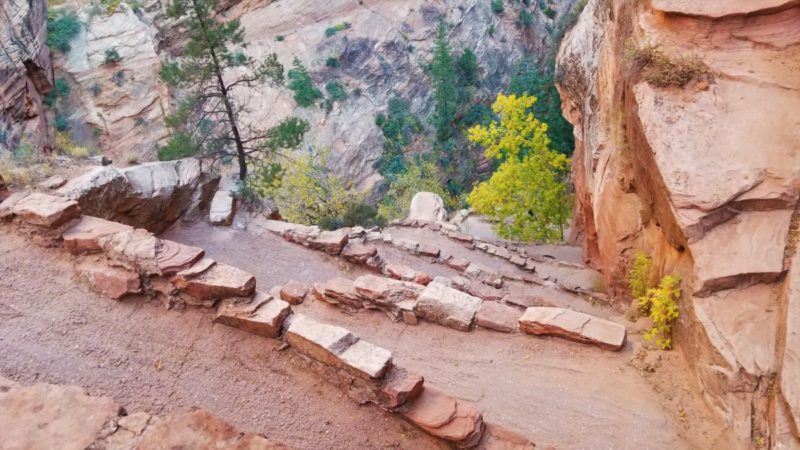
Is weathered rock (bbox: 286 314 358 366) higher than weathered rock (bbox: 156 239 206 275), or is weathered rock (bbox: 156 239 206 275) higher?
weathered rock (bbox: 156 239 206 275)

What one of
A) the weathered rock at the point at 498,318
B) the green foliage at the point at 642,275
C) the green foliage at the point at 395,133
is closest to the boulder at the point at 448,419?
the weathered rock at the point at 498,318

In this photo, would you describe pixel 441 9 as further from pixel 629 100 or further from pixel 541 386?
pixel 541 386

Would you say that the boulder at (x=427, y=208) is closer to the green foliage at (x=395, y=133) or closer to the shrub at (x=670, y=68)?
the green foliage at (x=395, y=133)

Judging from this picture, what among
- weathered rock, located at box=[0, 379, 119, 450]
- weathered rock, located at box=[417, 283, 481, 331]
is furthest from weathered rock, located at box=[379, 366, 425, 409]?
weathered rock, located at box=[0, 379, 119, 450]

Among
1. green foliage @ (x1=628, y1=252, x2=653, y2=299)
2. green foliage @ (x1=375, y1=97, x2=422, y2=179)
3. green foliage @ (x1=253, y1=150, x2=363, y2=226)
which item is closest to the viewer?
green foliage @ (x1=628, y1=252, x2=653, y2=299)

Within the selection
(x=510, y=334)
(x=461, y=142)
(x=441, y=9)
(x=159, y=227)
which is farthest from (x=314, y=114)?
(x=510, y=334)

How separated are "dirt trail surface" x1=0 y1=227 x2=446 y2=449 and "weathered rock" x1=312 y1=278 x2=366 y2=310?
118 inches

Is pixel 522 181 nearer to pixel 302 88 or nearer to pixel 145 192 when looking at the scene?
pixel 145 192

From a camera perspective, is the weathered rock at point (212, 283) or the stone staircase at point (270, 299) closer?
the stone staircase at point (270, 299)

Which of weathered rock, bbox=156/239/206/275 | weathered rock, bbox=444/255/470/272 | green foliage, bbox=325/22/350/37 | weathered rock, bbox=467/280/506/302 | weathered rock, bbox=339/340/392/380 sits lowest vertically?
weathered rock, bbox=444/255/470/272

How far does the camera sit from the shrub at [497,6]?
4747 centimetres

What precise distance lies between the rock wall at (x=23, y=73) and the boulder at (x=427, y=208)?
1966cm

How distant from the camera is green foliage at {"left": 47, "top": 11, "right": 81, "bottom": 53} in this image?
37.6 meters

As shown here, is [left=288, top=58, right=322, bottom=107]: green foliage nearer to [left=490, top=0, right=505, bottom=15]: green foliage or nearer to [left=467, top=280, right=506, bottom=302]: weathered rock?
[left=490, top=0, right=505, bottom=15]: green foliage
